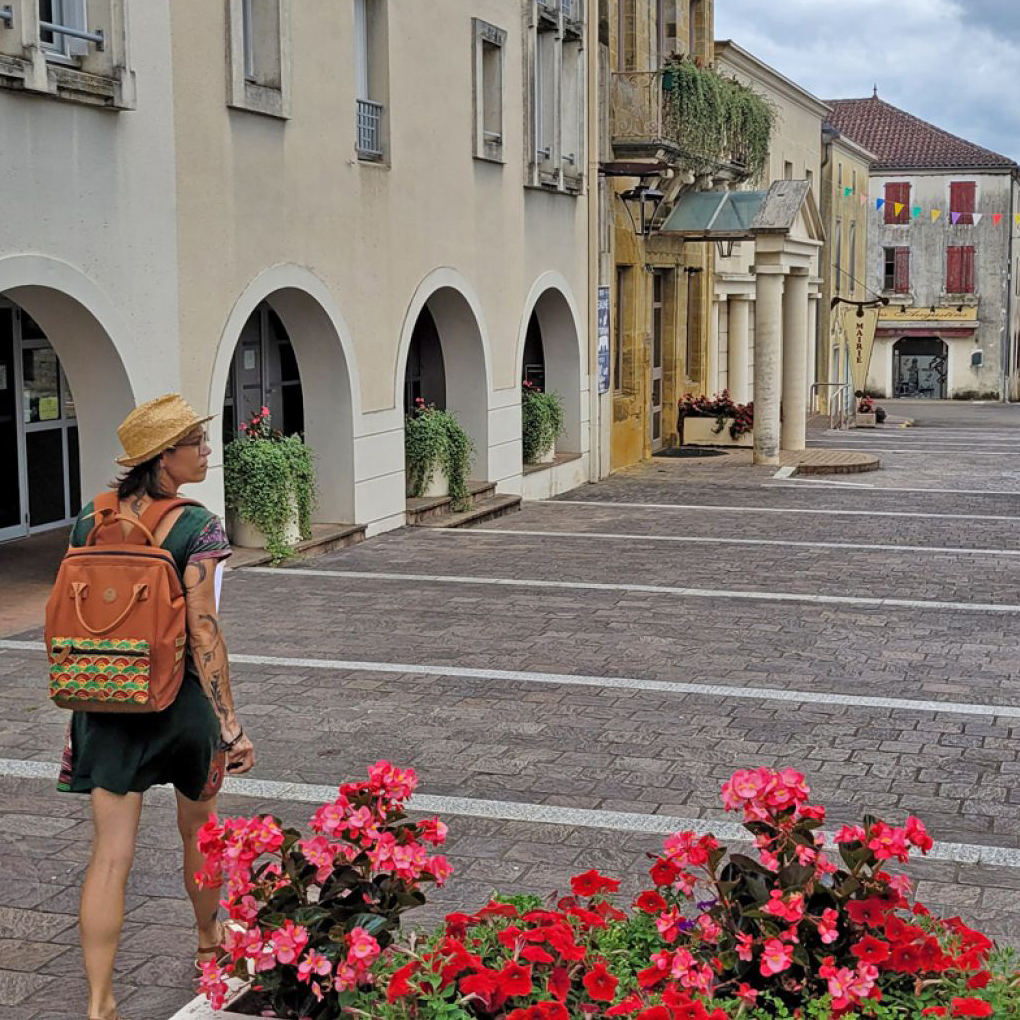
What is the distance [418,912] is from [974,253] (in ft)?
190

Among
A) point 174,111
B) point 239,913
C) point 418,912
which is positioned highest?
point 174,111

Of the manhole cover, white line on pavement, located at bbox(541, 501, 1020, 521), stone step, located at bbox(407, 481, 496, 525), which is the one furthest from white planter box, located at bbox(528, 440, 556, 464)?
the manhole cover

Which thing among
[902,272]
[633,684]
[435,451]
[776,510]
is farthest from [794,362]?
[902,272]

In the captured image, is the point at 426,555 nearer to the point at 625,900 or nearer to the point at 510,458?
the point at 510,458

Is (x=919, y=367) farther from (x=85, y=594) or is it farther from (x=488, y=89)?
(x=85, y=594)

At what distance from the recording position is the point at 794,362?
2573 centimetres

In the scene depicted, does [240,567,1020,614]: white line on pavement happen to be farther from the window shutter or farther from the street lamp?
the street lamp

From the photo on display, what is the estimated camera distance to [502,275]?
18453mm

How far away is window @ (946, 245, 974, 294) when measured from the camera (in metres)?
59.2

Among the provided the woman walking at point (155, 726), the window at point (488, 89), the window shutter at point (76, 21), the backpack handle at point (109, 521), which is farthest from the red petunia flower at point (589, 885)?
the window at point (488, 89)

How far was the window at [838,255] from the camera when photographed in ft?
138

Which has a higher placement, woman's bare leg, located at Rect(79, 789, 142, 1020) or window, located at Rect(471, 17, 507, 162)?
window, located at Rect(471, 17, 507, 162)

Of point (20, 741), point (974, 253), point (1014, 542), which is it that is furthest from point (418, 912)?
point (974, 253)

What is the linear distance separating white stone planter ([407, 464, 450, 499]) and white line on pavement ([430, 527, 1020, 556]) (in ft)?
2.36
